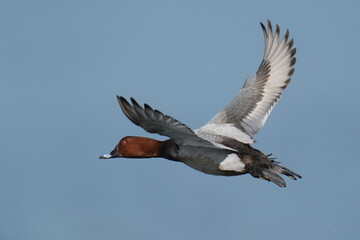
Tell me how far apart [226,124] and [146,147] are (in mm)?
1150

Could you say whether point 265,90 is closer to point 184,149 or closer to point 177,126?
point 184,149

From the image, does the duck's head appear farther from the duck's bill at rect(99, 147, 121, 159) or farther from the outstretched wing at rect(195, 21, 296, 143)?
the outstretched wing at rect(195, 21, 296, 143)

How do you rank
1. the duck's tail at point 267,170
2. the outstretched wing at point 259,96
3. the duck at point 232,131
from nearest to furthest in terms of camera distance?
the duck at point 232,131 → the duck's tail at point 267,170 → the outstretched wing at point 259,96

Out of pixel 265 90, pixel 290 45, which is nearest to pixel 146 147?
pixel 265 90

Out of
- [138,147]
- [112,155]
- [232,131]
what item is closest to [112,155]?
[112,155]

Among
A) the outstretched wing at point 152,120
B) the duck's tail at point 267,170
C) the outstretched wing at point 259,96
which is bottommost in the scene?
the duck's tail at point 267,170

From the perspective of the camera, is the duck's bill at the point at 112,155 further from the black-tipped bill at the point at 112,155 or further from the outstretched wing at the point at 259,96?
the outstretched wing at the point at 259,96

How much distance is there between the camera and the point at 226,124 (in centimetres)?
830

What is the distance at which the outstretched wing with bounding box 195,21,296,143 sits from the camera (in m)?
8.17

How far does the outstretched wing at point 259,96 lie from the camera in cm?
817

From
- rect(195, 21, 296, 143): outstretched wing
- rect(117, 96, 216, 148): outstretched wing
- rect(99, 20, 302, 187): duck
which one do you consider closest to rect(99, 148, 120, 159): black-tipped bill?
rect(99, 20, 302, 187): duck

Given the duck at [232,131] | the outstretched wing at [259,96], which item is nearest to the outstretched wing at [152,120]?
the duck at [232,131]

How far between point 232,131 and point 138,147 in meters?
1.15

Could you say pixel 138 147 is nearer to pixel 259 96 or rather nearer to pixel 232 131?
pixel 232 131
